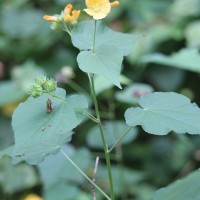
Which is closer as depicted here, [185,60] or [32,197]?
[185,60]

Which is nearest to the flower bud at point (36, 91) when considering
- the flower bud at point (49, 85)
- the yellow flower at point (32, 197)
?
the flower bud at point (49, 85)

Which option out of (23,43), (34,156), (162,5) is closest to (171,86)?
(162,5)

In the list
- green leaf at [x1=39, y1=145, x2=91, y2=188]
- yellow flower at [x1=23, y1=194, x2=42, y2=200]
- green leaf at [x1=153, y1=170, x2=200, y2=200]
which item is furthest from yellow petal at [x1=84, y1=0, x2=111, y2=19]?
yellow flower at [x1=23, y1=194, x2=42, y2=200]

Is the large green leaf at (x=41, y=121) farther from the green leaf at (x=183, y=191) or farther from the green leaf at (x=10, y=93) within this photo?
the green leaf at (x=10, y=93)

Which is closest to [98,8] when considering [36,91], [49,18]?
[49,18]

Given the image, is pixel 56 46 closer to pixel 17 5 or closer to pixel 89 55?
pixel 17 5

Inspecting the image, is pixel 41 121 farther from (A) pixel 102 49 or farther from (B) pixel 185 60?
(B) pixel 185 60

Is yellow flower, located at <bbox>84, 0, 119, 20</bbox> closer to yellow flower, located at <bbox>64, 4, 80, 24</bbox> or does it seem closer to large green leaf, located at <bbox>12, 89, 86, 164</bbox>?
yellow flower, located at <bbox>64, 4, 80, 24</bbox>
